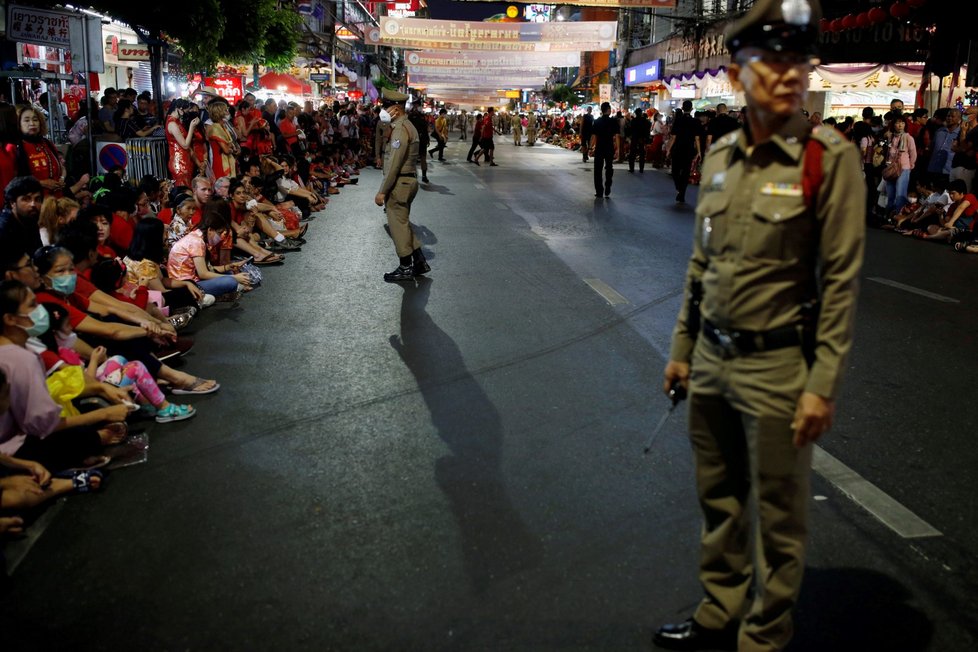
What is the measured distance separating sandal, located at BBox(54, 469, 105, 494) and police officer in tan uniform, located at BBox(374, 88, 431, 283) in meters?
5.57

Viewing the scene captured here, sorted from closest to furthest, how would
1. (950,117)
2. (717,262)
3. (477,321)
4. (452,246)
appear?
1. (717,262)
2. (477,321)
3. (452,246)
4. (950,117)

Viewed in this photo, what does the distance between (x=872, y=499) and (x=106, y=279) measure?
17.8ft

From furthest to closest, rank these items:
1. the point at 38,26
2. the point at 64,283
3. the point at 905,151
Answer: the point at 905,151 → the point at 38,26 → the point at 64,283

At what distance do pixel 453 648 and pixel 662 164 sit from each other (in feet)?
94.9

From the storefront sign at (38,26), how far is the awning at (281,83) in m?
22.4

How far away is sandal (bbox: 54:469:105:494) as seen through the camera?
440 cm

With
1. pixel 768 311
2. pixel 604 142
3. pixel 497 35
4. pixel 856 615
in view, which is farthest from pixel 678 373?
pixel 497 35

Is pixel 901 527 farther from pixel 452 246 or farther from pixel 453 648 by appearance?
pixel 452 246

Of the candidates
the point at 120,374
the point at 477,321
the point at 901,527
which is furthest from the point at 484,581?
the point at 477,321

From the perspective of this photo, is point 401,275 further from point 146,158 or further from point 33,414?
point 33,414

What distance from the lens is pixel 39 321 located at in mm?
4863

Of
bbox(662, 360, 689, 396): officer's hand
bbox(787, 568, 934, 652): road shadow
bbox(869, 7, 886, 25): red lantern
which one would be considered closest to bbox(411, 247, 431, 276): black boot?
bbox(787, 568, 934, 652): road shadow

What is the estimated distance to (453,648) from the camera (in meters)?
3.09

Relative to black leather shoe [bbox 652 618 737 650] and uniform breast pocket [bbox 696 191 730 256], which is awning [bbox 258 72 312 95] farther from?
black leather shoe [bbox 652 618 737 650]
